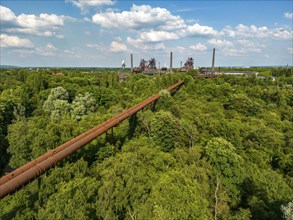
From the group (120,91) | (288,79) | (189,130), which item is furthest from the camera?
(288,79)

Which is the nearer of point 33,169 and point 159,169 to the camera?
point 33,169

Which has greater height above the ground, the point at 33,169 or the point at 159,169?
the point at 33,169

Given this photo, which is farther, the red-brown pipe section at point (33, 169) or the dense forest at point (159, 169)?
the dense forest at point (159, 169)

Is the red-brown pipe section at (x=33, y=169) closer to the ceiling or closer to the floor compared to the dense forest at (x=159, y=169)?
closer to the ceiling

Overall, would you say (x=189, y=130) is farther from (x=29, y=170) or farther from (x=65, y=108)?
(x=65, y=108)

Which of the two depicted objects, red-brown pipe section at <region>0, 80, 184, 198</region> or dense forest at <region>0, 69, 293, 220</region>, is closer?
red-brown pipe section at <region>0, 80, 184, 198</region>

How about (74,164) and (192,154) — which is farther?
(192,154)

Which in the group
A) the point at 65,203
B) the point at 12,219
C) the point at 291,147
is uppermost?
the point at 65,203

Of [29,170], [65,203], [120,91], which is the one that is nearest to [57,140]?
[65,203]

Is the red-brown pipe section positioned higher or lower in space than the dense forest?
higher

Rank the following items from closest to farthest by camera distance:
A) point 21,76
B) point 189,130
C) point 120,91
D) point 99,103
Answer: point 189,130
point 99,103
point 120,91
point 21,76

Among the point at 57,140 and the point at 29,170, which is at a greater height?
the point at 29,170
